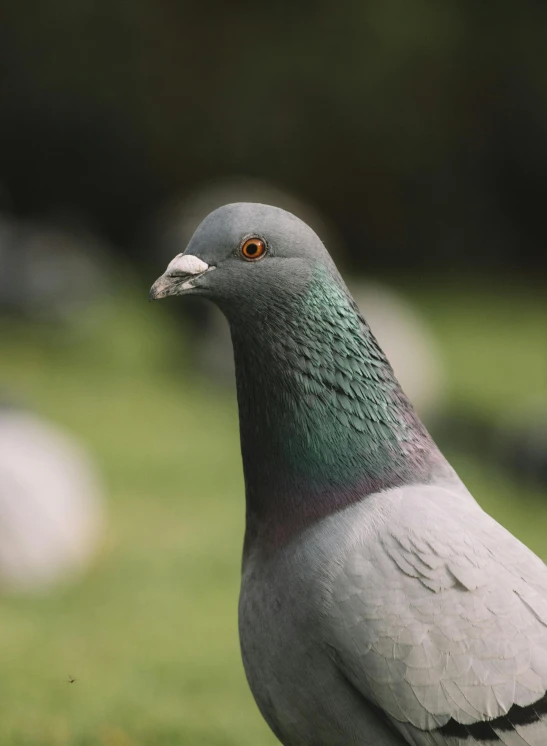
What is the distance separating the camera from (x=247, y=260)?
8.48ft

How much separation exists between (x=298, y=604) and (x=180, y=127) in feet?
37.8

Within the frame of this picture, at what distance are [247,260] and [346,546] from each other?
73 cm

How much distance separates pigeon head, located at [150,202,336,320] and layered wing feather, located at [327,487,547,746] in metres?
0.66

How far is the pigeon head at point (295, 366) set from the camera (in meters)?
2.58

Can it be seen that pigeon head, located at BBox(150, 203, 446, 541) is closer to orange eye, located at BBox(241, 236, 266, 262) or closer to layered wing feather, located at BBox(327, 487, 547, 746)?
orange eye, located at BBox(241, 236, 266, 262)

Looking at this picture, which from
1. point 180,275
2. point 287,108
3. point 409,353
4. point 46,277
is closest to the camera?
point 180,275

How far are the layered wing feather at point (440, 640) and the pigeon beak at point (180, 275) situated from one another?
30.2 inches

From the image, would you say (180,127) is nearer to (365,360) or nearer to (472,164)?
(472,164)

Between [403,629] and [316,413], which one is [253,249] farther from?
[403,629]

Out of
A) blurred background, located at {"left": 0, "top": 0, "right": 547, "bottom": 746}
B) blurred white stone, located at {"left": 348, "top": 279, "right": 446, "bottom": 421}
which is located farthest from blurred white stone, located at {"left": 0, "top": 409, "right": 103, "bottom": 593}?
blurred white stone, located at {"left": 348, "top": 279, "right": 446, "bottom": 421}

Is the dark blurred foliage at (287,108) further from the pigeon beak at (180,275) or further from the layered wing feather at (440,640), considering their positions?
the layered wing feather at (440,640)

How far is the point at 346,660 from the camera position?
7.99 ft

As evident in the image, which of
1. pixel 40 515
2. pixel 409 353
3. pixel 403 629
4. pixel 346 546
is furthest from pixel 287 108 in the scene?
pixel 403 629

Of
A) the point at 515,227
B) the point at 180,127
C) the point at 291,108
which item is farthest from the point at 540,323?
the point at 180,127
